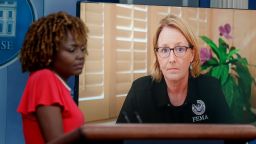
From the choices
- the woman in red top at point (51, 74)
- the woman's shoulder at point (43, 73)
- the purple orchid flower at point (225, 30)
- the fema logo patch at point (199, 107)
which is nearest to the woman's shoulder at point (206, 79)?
the fema logo patch at point (199, 107)

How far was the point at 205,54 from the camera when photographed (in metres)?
2.70

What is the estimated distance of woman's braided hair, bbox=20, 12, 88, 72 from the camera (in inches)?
53.7

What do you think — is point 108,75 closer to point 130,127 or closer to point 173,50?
point 173,50

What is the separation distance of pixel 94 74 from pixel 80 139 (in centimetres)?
171

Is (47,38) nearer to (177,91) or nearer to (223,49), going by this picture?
(177,91)

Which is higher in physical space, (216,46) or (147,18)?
(147,18)

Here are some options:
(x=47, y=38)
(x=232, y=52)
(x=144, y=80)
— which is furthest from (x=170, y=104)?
(x=47, y=38)

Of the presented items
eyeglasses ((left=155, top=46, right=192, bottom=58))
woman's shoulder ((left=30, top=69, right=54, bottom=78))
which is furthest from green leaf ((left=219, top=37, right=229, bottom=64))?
woman's shoulder ((left=30, top=69, right=54, bottom=78))

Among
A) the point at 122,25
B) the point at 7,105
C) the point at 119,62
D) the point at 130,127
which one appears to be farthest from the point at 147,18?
the point at 130,127

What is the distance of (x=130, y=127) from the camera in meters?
0.79

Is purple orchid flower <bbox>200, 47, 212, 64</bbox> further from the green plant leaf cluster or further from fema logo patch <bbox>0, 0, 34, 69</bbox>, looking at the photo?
fema logo patch <bbox>0, 0, 34, 69</bbox>

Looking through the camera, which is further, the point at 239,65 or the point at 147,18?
the point at 239,65

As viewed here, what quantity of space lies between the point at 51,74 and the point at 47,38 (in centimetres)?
16

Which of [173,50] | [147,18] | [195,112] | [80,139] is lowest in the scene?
[195,112]
